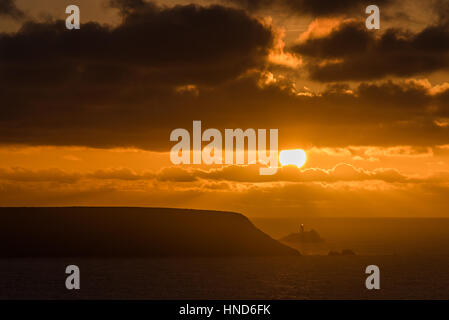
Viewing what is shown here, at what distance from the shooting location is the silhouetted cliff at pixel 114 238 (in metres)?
190

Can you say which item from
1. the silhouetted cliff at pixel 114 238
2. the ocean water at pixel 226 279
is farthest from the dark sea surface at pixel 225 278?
the silhouetted cliff at pixel 114 238

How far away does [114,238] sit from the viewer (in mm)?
194500

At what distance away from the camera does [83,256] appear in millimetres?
188625

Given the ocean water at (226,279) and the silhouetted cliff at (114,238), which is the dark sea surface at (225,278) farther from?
the silhouetted cliff at (114,238)

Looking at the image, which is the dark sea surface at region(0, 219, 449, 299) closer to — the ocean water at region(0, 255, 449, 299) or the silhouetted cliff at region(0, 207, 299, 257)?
the ocean water at region(0, 255, 449, 299)

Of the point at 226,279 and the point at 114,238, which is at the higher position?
the point at 114,238

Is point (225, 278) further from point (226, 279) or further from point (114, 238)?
point (114, 238)

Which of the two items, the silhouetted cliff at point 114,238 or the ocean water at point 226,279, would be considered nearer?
the ocean water at point 226,279

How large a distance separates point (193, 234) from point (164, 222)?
35.7 feet

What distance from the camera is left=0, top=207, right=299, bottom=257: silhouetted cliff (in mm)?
190125

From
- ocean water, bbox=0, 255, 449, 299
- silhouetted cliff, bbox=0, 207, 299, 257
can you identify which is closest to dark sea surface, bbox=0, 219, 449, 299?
ocean water, bbox=0, 255, 449, 299

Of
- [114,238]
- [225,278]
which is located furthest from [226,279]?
[114,238]
